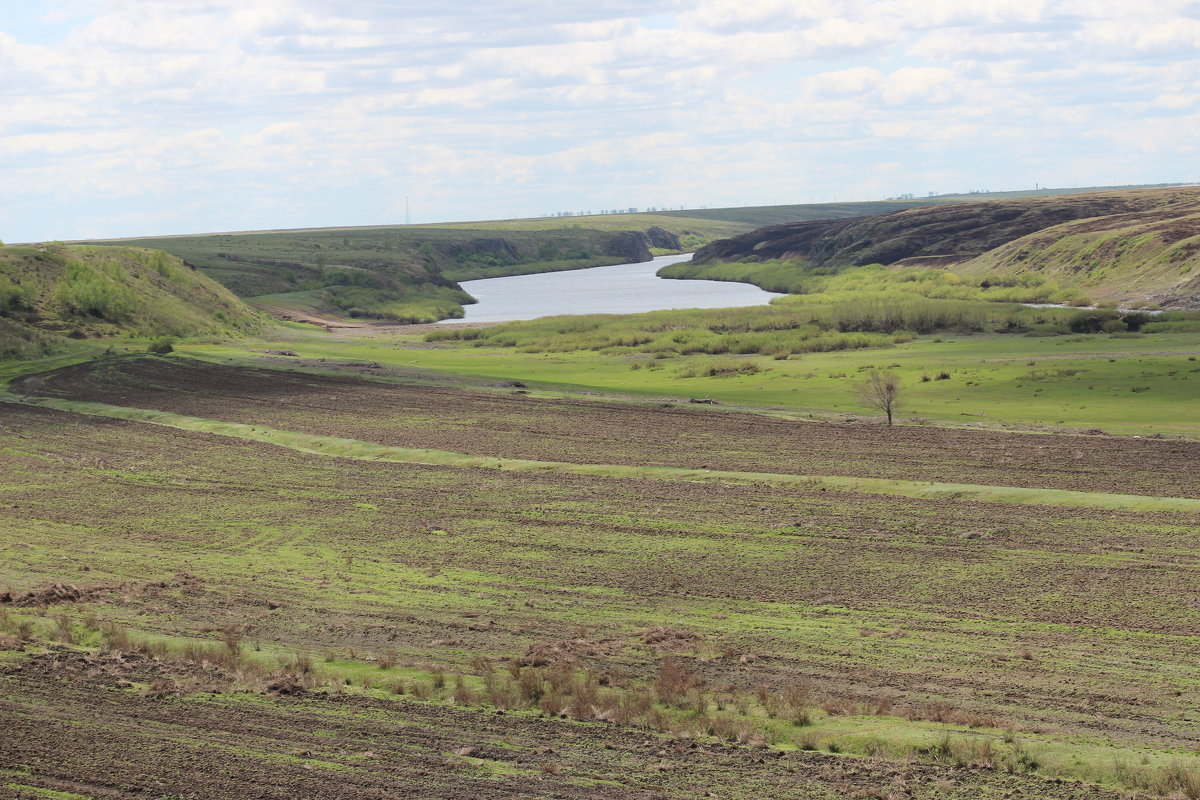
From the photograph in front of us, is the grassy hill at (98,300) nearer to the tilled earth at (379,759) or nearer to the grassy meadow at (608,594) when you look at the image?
the grassy meadow at (608,594)

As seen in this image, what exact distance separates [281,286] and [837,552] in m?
119

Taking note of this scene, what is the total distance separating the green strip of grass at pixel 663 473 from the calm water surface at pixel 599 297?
72.2 metres

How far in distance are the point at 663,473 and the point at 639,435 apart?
22.6 ft

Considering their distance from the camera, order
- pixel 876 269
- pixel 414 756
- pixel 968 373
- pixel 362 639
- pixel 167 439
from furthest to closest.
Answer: pixel 876 269
pixel 968 373
pixel 167 439
pixel 362 639
pixel 414 756

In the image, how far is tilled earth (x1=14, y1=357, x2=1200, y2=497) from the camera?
3106 cm

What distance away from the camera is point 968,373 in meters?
54.6

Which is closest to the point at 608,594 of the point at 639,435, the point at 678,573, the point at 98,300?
the point at 678,573

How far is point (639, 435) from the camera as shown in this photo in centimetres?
3916

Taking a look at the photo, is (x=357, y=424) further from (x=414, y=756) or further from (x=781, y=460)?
(x=414, y=756)

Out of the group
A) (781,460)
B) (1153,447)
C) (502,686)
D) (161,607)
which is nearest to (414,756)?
(502,686)

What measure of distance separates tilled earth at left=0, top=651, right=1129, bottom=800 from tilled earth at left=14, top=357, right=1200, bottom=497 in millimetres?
17692

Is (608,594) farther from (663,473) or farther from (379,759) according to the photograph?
(663,473)

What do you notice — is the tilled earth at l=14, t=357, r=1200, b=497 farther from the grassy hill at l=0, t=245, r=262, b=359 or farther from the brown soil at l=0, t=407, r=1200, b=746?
the grassy hill at l=0, t=245, r=262, b=359

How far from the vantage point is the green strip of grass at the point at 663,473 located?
26922 mm
